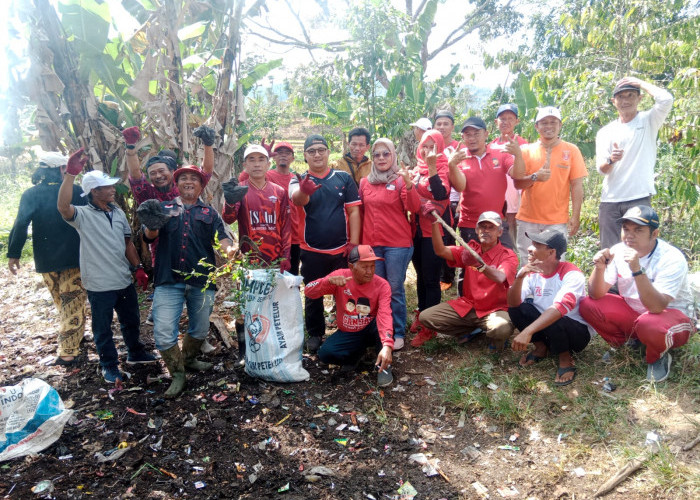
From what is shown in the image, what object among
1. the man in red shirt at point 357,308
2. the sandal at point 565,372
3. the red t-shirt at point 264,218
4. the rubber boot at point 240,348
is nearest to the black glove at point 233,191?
the red t-shirt at point 264,218

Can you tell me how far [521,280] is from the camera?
369 cm

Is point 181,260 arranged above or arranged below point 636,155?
below

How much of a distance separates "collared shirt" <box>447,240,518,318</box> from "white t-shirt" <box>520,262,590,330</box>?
0.60 ft

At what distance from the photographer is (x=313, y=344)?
4328 millimetres

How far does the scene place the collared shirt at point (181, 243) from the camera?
356 cm

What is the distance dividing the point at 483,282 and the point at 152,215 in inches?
111

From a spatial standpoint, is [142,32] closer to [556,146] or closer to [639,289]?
[556,146]

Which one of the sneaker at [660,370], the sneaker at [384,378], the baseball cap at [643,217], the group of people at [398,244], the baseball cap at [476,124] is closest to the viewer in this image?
the baseball cap at [643,217]

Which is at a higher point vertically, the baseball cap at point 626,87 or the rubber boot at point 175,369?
the baseball cap at point 626,87

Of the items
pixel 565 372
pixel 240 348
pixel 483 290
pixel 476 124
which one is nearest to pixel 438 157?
pixel 476 124

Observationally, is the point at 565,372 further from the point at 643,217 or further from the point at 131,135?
the point at 131,135

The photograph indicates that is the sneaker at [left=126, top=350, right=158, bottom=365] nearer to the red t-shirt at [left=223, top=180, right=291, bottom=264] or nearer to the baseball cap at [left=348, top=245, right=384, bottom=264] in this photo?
the red t-shirt at [left=223, top=180, right=291, bottom=264]

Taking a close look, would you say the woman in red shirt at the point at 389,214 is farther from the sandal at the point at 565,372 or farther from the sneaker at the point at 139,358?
the sneaker at the point at 139,358

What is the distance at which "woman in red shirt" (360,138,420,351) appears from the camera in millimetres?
4094
